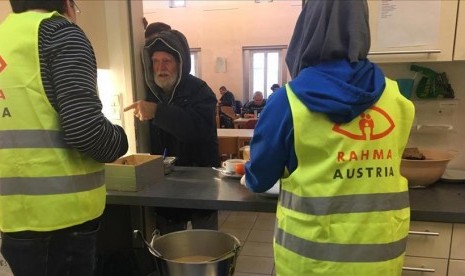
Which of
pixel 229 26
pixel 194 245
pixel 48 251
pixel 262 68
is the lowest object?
pixel 194 245

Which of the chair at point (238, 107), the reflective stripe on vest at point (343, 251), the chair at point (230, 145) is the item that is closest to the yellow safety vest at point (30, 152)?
the reflective stripe on vest at point (343, 251)

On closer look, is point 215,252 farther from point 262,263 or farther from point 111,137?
point 262,263

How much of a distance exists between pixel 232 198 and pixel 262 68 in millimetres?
6673

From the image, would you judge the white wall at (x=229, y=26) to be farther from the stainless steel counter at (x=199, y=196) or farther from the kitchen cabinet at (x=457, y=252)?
the kitchen cabinet at (x=457, y=252)

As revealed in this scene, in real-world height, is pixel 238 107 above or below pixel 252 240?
above

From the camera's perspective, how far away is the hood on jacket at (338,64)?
88cm

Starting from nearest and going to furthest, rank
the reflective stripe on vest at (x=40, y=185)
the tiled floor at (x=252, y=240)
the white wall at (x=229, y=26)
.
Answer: the reflective stripe on vest at (x=40, y=185) < the tiled floor at (x=252, y=240) < the white wall at (x=229, y=26)

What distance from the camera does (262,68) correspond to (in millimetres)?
7770

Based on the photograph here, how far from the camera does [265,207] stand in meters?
1.29

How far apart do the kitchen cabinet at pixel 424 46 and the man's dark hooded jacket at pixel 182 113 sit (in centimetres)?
86

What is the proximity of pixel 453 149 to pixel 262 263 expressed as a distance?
150 centimetres

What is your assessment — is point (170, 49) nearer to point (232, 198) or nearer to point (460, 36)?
point (232, 198)

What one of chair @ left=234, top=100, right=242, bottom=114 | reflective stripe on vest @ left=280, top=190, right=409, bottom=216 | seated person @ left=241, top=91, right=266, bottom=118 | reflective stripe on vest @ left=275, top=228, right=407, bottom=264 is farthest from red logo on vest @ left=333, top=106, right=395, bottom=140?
chair @ left=234, top=100, right=242, bottom=114

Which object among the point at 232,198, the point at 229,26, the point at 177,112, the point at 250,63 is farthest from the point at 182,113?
the point at 229,26
